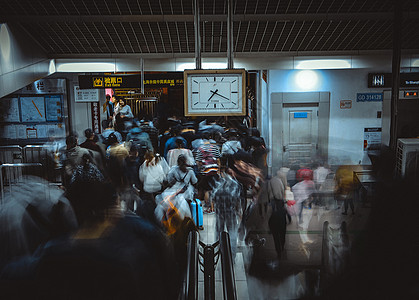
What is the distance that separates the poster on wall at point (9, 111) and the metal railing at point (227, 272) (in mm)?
9005

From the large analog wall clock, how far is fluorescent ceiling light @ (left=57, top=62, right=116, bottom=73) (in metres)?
3.13

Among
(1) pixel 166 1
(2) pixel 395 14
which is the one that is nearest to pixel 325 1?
(2) pixel 395 14

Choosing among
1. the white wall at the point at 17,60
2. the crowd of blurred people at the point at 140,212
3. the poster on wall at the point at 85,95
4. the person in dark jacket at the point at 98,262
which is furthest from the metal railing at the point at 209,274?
the poster on wall at the point at 85,95

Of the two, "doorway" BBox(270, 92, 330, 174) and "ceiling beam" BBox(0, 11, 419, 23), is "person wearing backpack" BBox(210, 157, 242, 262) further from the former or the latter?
"doorway" BBox(270, 92, 330, 174)

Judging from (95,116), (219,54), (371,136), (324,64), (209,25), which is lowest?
(371,136)

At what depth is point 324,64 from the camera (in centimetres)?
685

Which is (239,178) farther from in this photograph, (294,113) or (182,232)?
(294,113)

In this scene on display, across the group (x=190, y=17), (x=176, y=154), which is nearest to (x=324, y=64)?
(x=190, y=17)

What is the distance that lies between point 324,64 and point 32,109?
7.89 m

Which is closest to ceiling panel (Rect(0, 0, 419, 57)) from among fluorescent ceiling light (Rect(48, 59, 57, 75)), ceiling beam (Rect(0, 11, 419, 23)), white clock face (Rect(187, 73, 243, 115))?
ceiling beam (Rect(0, 11, 419, 23))

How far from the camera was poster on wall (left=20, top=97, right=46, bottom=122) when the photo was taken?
32.4ft

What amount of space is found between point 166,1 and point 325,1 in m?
2.43

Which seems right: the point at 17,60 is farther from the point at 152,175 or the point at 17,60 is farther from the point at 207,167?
the point at 207,167

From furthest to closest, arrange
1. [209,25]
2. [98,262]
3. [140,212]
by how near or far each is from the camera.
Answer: [209,25], [140,212], [98,262]
